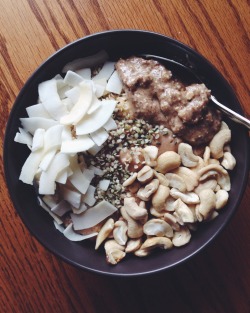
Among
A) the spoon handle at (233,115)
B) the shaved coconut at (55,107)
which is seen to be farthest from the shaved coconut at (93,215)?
the spoon handle at (233,115)

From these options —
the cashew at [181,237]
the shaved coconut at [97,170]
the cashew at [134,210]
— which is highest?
the shaved coconut at [97,170]

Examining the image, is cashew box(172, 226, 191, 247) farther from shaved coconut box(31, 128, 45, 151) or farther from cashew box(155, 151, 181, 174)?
shaved coconut box(31, 128, 45, 151)

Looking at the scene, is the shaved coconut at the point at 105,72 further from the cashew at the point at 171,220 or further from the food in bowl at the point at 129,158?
the cashew at the point at 171,220

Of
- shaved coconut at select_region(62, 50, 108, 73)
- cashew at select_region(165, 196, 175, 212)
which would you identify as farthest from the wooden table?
cashew at select_region(165, 196, 175, 212)

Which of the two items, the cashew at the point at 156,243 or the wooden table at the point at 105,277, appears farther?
the wooden table at the point at 105,277

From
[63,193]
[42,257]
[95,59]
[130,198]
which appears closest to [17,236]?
[42,257]

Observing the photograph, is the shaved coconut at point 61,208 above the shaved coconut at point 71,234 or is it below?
above
